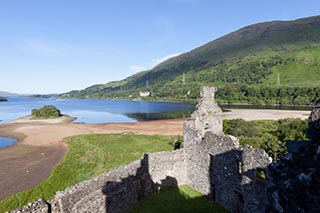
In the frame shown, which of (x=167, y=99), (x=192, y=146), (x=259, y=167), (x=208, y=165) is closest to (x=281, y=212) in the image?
(x=259, y=167)

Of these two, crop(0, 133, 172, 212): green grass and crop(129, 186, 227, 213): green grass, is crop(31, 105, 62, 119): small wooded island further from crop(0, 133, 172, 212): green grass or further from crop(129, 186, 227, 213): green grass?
crop(129, 186, 227, 213): green grass

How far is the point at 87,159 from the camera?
31.4 metres

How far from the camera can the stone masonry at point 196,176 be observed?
1237 centimetres

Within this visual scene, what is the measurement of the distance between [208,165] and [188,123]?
3.48 meters

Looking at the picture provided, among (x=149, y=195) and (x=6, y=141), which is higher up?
(x=149, y=195)

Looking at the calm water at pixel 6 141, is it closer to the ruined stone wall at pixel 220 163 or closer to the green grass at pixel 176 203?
the green grass at pixel 176 203

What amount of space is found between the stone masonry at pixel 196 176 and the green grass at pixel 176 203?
0.41 metres

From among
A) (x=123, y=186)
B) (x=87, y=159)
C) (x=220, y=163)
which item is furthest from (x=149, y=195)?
(x=87, y=159)

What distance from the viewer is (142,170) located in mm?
17047

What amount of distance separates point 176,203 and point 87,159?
17.8 metres

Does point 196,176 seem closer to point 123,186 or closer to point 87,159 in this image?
point 123,186

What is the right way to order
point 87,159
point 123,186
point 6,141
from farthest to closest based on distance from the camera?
point 6,141 < point 87,159 < point 123,186

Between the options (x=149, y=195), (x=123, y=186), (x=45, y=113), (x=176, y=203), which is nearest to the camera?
(x=123, y=186)

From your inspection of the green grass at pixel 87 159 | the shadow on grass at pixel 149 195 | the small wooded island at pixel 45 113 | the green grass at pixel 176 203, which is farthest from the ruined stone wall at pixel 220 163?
the small wooded island at pixel 45 113
